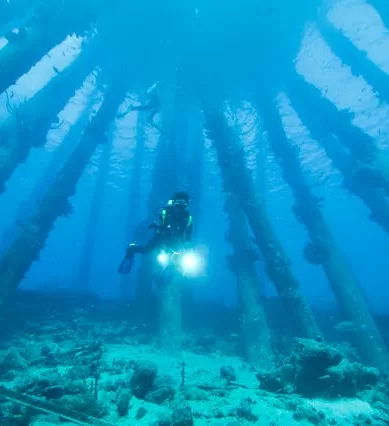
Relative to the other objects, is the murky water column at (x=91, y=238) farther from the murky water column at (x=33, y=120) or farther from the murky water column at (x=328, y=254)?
the murky water column at (x=328, y=254)

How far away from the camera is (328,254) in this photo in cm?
1267

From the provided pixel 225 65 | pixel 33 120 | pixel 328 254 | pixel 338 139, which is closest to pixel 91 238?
pixel 33 120

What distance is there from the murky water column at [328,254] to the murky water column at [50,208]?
736 centimetres

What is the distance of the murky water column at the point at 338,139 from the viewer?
13430 mm

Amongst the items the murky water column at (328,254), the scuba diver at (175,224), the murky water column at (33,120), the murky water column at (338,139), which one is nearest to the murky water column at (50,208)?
the murky water column at (33,120)

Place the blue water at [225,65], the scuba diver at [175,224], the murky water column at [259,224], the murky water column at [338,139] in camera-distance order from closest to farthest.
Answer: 1. the scuba diver at [175,224]
2. the murky water column at [259,224]
3. the murky water column at [338,139]
4. the blue water at [225,65]

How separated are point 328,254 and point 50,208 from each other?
420 inches

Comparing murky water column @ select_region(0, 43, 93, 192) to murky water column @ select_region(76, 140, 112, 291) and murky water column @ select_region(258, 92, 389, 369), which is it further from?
Answer: murky water column @ select_region(76, 140, 112, 291)

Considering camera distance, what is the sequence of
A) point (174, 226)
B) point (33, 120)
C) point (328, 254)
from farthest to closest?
point (328, 254) < point (33, 120) < point (174, 226)

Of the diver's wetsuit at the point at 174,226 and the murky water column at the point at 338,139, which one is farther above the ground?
the murky water column at the point at 338,139

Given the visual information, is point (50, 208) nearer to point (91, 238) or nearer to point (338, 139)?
point (338, 139)

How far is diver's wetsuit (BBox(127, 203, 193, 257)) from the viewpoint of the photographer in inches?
282

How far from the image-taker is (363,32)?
16.3m

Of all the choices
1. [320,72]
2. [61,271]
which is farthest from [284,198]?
[61,271]
